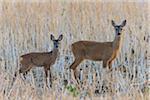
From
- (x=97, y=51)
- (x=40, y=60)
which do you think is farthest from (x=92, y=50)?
(x=40, y=60)

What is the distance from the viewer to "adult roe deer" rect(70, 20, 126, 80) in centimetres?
502

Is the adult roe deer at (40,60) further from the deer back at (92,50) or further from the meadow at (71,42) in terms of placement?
the deer back at (92,50)

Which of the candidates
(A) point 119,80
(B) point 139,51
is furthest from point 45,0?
(A) point 119,80

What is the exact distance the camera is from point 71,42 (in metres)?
5.71

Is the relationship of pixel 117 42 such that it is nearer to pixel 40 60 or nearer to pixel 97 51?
pixel 97 51

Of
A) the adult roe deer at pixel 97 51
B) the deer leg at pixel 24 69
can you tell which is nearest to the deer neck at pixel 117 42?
the adult roe deer at pixel 97 51

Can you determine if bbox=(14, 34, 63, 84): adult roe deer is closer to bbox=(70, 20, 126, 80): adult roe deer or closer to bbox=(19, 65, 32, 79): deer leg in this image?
bbox=(19, 65, 32, 79): deer leg

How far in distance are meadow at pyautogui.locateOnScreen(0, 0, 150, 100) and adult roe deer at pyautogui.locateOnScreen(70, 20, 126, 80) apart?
0.09 metres

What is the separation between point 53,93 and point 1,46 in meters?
1.61

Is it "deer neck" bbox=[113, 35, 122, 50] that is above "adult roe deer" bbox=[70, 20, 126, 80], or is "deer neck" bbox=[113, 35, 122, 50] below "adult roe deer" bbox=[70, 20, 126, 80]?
above

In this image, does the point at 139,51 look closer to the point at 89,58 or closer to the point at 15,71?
the point at 89,58

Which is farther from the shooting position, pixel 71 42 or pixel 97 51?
pixel 71 42

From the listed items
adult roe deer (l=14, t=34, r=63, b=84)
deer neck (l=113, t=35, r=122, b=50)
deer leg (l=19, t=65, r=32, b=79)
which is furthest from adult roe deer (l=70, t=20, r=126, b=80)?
deer leg (l=19, t=65, r=32, b=79)

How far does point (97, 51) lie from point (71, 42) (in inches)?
25.0
